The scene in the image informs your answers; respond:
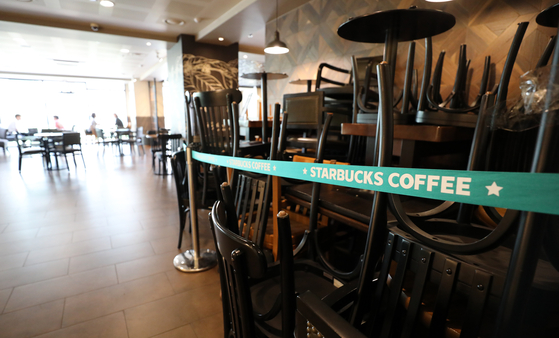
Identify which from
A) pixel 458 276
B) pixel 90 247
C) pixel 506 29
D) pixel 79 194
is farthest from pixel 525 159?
pixel 79 194

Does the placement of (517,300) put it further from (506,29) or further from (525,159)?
(506,29)

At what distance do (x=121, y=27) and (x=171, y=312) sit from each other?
22.5ft

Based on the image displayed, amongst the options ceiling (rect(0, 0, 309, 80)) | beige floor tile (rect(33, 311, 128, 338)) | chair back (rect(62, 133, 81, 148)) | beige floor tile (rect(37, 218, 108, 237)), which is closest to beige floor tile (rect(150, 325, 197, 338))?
beige floor tile (rect(33, 311, 128, 338))

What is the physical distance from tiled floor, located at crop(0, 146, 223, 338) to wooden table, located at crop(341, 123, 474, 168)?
57.9 inches

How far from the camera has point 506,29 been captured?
2.66 meters

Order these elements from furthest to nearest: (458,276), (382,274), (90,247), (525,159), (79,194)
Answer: (79,194), (90,247), (525,159), (382,274), (458,276)

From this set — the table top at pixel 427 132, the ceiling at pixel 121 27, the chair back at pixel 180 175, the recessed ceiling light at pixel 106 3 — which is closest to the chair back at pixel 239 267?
the table top at pixel 427 132

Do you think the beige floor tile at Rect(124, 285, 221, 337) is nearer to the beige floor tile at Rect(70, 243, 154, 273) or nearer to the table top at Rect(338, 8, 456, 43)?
the beige floor tile at Rect(70, 243, 154, 273)

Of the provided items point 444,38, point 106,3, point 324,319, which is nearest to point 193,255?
point 324,319

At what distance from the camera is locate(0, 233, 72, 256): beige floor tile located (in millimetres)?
2551

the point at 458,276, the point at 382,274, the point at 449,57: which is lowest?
the point at 382,274

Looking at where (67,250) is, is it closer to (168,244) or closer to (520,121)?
(168,244)

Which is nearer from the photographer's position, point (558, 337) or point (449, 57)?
point (558, 337)

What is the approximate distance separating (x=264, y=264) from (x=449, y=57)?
355 centimetres
